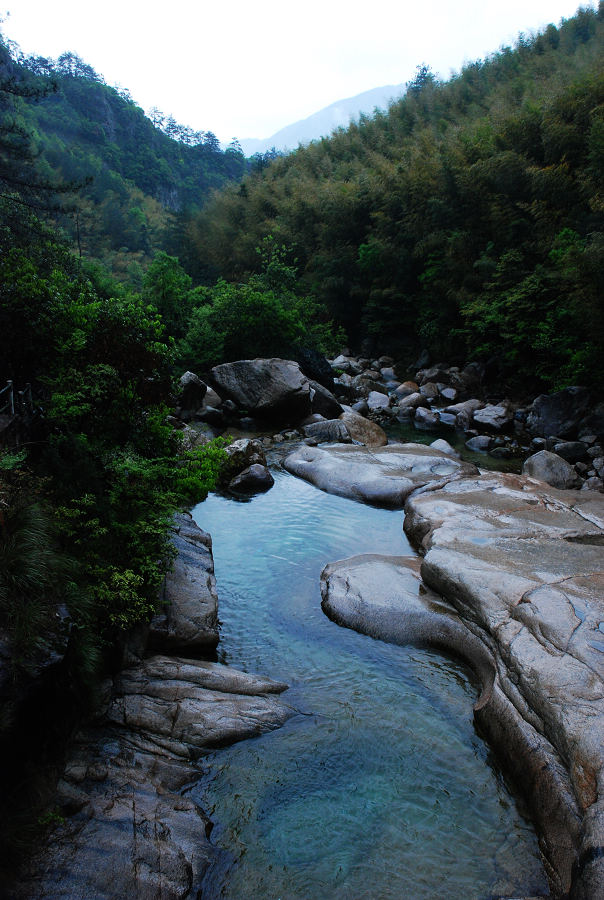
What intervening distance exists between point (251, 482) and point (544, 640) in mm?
6434

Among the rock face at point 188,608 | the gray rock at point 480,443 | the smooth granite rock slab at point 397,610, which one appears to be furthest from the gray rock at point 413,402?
the rock face at point 188,608

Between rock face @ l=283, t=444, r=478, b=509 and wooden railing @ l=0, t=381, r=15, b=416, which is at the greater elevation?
wooden railing @ l=0, t=381, r=15, b=416

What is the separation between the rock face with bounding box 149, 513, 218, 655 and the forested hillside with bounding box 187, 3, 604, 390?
446 inches

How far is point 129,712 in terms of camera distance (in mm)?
4004

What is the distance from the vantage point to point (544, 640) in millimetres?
4305

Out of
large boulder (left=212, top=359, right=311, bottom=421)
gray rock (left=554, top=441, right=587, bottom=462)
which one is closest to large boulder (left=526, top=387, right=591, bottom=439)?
gray rock (left=554, top=441, right=587, bottom=462)

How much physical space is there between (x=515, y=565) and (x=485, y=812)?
2.62 metres

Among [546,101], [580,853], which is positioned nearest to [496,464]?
[580,853]

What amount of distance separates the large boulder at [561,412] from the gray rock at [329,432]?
5.33 m

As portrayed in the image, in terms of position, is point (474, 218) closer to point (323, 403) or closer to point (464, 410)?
point (464, 410)

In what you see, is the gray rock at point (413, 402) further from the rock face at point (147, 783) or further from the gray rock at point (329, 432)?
the rock face at point (147, 783)

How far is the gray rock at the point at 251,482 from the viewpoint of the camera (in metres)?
9.84

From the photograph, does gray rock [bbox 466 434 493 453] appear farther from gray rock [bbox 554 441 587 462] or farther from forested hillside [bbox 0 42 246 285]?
forested hillside [bbox 0 42 246 285]

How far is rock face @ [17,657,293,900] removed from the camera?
2830 millimetres
